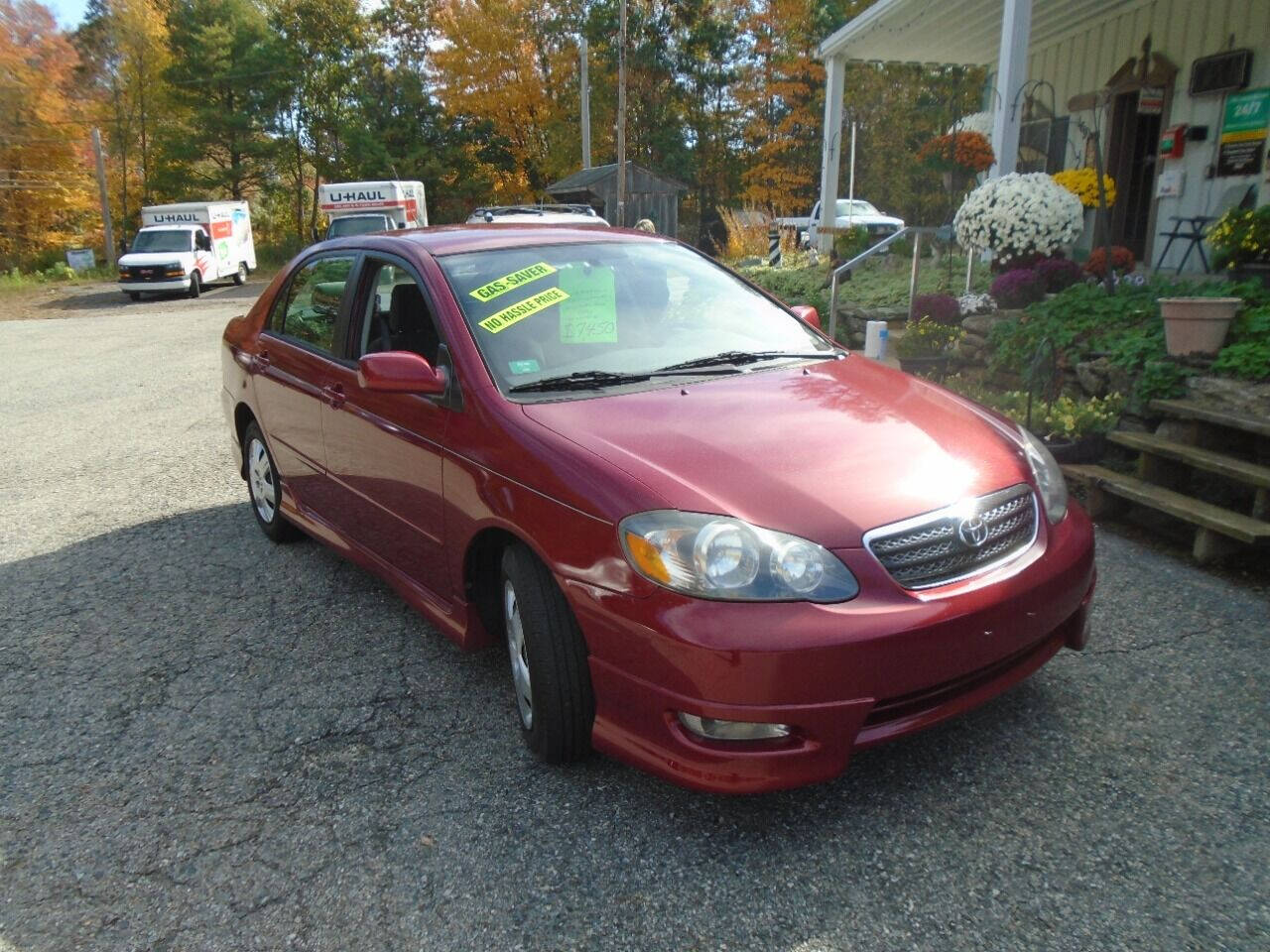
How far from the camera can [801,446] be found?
2740 millimetres

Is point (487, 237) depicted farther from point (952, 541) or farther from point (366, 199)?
point (366, 199)

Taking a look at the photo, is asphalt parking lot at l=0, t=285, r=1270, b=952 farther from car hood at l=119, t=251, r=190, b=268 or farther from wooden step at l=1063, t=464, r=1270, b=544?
car hood at l=119, t=251, r=190, b=268

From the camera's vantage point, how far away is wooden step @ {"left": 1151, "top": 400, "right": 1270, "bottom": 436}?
4195 millimetres

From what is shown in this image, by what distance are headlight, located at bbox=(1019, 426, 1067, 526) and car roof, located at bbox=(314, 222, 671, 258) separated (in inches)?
71.9

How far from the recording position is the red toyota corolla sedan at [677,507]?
2.32 metres

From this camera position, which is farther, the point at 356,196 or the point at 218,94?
the point at 218,94

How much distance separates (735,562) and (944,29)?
12.1 m

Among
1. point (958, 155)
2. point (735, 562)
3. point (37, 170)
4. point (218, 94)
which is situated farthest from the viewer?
point (218, 94)

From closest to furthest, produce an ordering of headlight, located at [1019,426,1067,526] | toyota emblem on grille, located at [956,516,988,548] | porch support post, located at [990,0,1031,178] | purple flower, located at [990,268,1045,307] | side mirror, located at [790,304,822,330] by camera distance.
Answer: toyota emblem on grille, located at [956,516,988,548] → headlight, located at [1019,426,1067,526] → side mirror, located at [790,304,822,330] → purple flower, located at [990,268,1045,307] → porch support post, located at [990,0,1031,178]

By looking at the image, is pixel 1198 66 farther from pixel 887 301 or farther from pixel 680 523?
pixel 680 523

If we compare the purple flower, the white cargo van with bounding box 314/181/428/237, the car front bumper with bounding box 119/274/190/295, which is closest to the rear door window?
the purple flower

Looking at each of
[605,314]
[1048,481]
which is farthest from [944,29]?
[1048,481]

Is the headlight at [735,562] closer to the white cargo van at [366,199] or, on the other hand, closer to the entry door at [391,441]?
the entry door at [391,441]

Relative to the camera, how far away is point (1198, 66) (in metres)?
9.66
